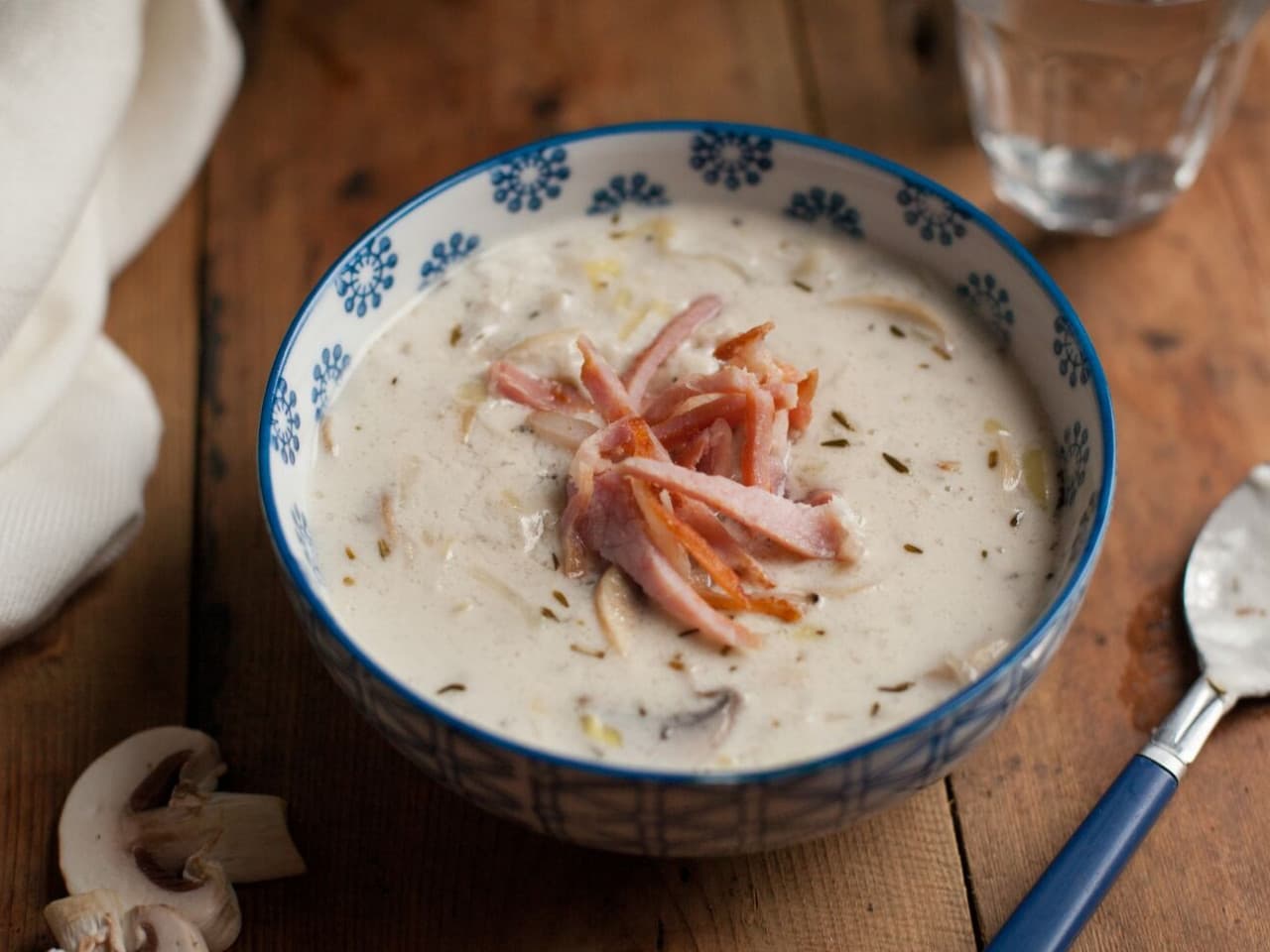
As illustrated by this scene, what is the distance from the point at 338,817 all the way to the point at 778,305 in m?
0.98

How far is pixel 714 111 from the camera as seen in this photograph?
3.04 metres

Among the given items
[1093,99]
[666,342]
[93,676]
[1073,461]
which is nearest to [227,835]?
[93,676]

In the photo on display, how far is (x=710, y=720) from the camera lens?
5.73ft

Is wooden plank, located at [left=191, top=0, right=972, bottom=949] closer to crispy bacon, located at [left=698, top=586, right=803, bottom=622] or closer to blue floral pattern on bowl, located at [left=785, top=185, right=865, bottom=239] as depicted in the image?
crispy bacon, located at [left=698, top=586, right=803, bottom=622]

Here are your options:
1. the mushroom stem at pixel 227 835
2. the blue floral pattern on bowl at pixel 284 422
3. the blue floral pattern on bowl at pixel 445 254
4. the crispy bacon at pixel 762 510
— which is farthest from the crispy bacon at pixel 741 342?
the mushroom stem at pixel 227 835

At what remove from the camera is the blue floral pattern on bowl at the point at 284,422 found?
6.44 feet

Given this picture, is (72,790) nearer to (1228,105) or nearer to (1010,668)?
(1010,668)

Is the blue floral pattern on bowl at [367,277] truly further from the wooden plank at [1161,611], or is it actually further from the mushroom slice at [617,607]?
the wooden plank at [1161,611]

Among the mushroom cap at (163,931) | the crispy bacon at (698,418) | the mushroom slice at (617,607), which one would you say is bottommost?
the mushroom cap at (163,931)

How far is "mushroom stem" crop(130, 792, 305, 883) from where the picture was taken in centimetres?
194

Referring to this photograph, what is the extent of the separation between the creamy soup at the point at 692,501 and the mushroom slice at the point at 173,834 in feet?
1.09

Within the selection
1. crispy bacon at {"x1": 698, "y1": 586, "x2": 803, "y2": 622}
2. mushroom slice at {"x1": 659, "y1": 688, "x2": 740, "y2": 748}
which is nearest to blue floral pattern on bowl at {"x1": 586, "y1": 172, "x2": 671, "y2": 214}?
crispy bacon at {"x1": 698, "y1": 586, "x2": 803, "y2": 622}

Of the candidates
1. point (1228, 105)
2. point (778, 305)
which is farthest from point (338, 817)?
point (1228, 105)

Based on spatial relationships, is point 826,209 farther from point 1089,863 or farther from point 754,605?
point 1089,863
